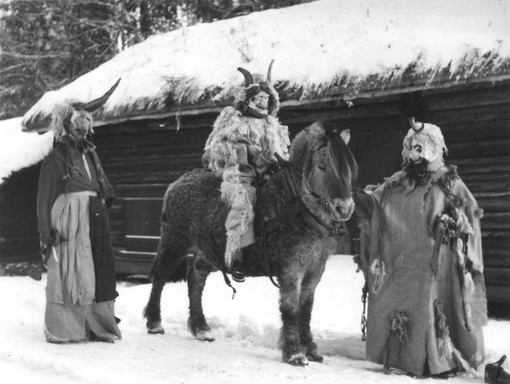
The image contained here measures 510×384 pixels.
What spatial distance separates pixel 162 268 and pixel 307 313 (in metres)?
1.70

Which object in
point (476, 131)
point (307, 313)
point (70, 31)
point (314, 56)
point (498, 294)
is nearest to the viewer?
point (307, 313)

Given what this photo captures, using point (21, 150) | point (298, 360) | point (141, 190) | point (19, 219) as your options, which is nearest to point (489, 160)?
point (298, 360)

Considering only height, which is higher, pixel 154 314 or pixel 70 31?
pixel 70 31

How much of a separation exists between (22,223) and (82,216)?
8.23 m

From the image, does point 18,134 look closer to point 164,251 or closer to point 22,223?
point 22,223

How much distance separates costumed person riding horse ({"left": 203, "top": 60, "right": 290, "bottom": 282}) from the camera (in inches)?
210

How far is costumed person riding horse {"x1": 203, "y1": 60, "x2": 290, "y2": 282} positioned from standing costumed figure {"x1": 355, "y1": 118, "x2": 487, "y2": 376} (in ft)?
3.49

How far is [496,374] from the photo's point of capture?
14.9ft

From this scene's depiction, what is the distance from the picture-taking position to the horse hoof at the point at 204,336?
6.14 meters

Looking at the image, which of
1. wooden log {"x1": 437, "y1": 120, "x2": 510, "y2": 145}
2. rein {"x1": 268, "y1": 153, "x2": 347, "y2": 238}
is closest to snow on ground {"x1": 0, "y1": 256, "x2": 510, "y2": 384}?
rein {"x1": 268, "y1": 153, "x2": 347, "y2": 238}

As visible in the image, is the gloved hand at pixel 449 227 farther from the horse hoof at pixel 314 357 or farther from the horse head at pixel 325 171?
the horse hoof at pixel 314 357

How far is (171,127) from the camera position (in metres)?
11.2

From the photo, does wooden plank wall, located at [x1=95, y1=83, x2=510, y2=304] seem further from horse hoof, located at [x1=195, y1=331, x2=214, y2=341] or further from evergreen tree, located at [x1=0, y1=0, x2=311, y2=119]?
Result: evergreen tree, located at [x1=0, y1=0, x2=311, y2=119]

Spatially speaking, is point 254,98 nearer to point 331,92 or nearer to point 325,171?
point 325,171
